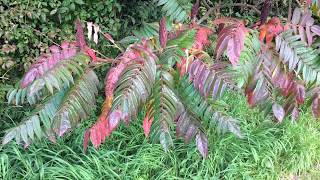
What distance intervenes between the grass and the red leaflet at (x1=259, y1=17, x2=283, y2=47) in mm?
1039

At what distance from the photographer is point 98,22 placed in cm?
376

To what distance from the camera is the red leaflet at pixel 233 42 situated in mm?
1958

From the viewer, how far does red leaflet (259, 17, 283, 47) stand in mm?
2269

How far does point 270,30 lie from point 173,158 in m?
1.33

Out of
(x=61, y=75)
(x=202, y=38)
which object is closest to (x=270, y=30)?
(x=202, y=38)

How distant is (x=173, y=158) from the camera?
324 cm

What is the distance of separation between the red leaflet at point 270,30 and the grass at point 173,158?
104 cm

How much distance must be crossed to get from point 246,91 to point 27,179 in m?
1.63

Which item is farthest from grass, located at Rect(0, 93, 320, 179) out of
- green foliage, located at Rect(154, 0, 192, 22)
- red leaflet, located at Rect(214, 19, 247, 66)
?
red leaflet, located at Rect(214, 19, 247, 66)

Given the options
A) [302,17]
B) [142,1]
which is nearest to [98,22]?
[142,1]

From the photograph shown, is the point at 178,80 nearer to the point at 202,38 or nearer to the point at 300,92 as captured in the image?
the point at 202,38

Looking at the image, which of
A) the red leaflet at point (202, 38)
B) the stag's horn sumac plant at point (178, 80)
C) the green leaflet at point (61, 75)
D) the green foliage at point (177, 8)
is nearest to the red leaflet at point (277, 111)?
the stag's horn sumac plant at point (178, 80)

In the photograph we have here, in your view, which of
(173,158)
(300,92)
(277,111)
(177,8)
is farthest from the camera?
(173,158)

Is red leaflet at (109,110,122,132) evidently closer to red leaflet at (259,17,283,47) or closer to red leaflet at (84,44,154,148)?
red leaflet at (84,44,154,148)
